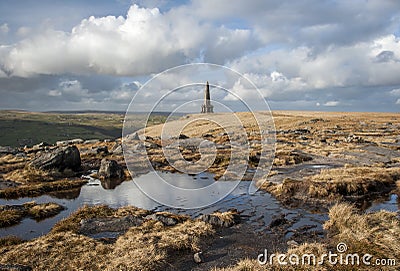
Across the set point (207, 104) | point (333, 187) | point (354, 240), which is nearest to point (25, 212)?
point (207, 104)

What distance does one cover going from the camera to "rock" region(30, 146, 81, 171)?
131 ft

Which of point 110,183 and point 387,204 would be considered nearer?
point 387,204

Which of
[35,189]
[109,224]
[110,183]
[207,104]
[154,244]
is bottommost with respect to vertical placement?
[110,183]

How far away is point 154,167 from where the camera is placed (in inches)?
1799

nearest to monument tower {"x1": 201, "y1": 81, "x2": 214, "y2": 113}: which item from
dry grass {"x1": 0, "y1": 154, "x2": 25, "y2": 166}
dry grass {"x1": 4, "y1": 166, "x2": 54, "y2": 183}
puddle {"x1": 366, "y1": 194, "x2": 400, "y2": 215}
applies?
puddle {"x1": 366, "y1": 194, "x2": 400, "y2": 215}

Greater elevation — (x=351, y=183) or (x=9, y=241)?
(x=351, y=183)

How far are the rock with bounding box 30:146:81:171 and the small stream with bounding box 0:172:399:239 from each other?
6738 mm

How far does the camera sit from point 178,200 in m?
27.4

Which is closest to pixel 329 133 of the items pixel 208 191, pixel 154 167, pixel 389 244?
pixel 154 167

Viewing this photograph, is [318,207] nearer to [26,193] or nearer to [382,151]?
[26,193]

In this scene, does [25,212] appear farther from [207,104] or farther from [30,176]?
[207,104]

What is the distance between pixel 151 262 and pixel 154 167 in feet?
103

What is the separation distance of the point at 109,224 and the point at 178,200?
8.05 m

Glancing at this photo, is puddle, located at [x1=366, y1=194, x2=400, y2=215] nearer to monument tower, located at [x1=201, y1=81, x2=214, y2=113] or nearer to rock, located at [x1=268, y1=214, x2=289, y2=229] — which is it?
rock, located at [x1=268, y1=214, x2=289, y2=229]
